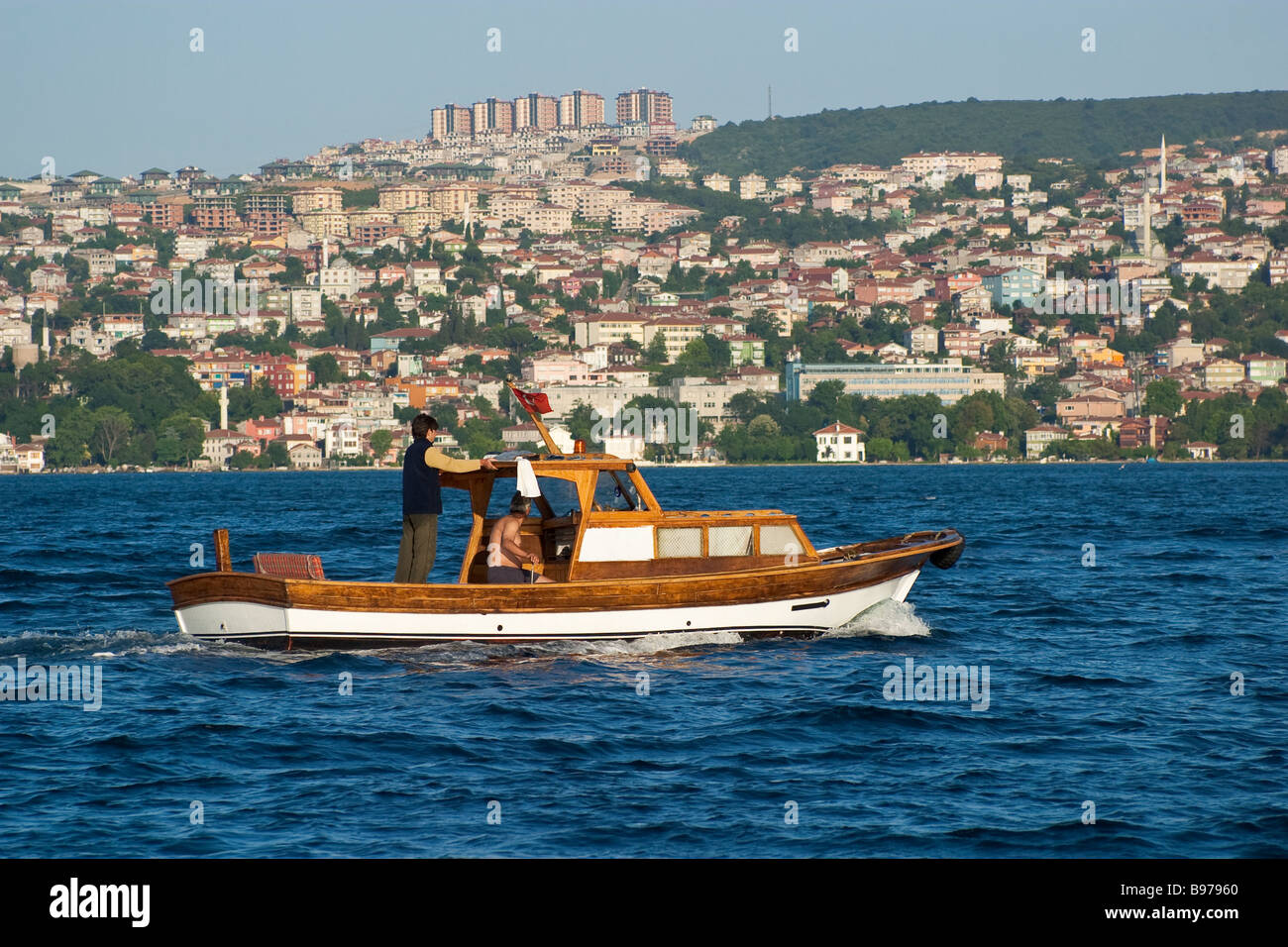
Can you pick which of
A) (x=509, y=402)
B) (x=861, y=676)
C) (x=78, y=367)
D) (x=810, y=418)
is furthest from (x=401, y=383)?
(x=861, y=676)

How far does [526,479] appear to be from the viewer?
56.5 feet

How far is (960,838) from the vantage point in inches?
432

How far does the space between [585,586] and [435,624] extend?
1.57 meters

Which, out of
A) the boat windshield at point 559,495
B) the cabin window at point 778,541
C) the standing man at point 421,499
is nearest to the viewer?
the standing man at point 421,499

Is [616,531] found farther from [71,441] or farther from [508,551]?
[71,441]

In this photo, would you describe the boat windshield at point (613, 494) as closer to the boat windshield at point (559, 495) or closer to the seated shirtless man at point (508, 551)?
the boat windshield at point (559, 495)

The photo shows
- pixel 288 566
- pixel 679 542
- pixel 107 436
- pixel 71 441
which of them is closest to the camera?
pixel 288 566

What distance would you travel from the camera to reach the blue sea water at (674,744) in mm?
11125

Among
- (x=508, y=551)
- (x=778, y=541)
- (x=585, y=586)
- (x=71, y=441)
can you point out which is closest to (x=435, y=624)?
(x=508, y=551)

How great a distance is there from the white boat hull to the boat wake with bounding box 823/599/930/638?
1434 mm

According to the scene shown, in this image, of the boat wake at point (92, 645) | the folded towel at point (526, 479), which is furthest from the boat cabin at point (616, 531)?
the boat wake at point (92, 645)

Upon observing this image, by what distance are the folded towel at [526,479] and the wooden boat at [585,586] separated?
659 millimetres
